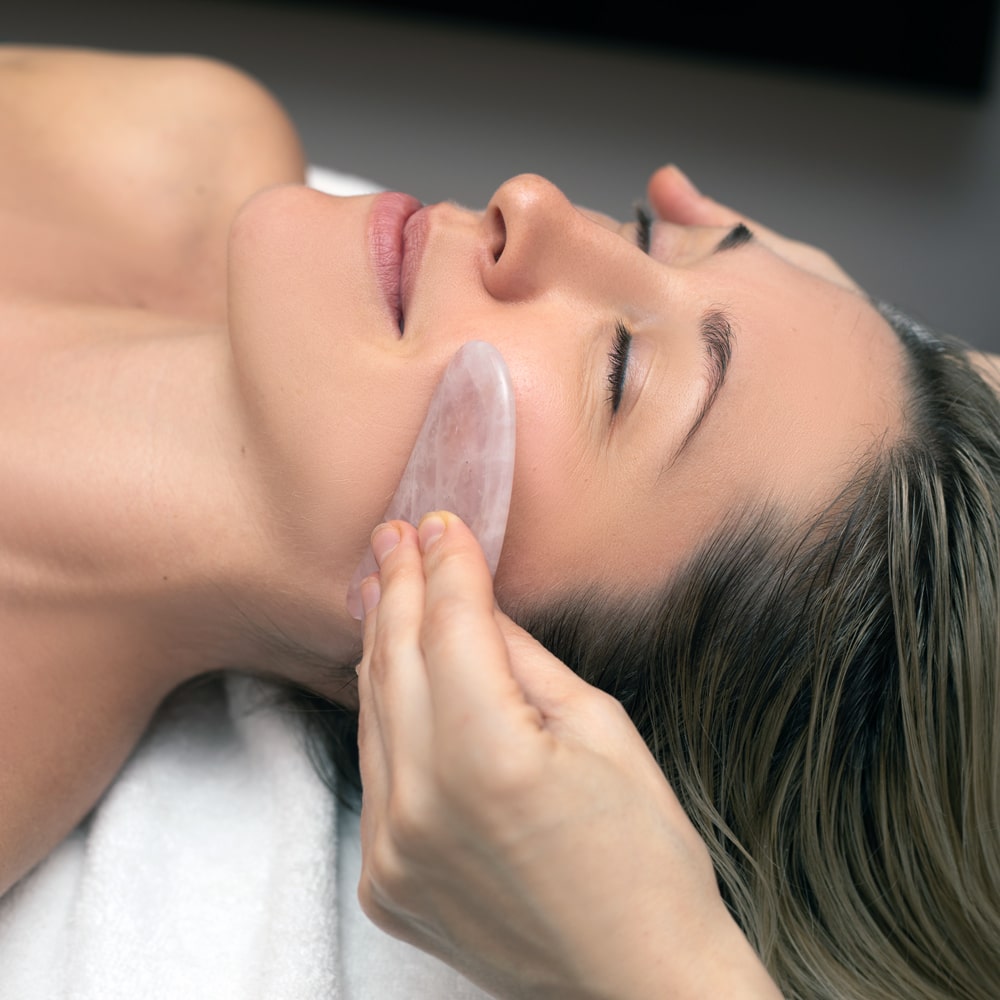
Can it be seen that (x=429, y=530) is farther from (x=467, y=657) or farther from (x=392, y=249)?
(x=392, y=249)

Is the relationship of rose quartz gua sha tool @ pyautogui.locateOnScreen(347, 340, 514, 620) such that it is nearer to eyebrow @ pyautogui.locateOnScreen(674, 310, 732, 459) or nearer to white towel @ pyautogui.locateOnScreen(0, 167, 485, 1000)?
eyebrow @ pyautogui.locateOnScreen(674, 310, 732, 459)

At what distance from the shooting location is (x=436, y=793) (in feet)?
2.34

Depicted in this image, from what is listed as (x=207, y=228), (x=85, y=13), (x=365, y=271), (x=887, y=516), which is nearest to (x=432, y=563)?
(x=365, y=271)

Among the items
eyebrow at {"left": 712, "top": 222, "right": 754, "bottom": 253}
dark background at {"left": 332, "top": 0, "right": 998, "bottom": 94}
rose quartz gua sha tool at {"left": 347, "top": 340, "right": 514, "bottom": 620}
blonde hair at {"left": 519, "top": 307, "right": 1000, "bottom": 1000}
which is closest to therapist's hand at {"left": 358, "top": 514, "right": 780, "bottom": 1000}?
rose quartz gua sha tool at {"left": 347, "top": 340, "right": 514, "bottom": 620}

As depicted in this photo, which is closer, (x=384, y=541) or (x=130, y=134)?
(x=384, y=541)

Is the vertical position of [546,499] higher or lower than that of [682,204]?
lower

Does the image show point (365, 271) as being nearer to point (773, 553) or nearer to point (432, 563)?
point (432, 563)

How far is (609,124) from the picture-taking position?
100 inches

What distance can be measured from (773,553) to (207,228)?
1020 mm

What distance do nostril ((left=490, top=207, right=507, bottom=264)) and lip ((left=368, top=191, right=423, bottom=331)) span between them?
0.24 ft

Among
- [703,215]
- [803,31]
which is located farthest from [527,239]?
[803,31]

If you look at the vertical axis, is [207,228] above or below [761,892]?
above

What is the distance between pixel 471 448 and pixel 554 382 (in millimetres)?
100

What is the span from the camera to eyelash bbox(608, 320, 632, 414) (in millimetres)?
944
